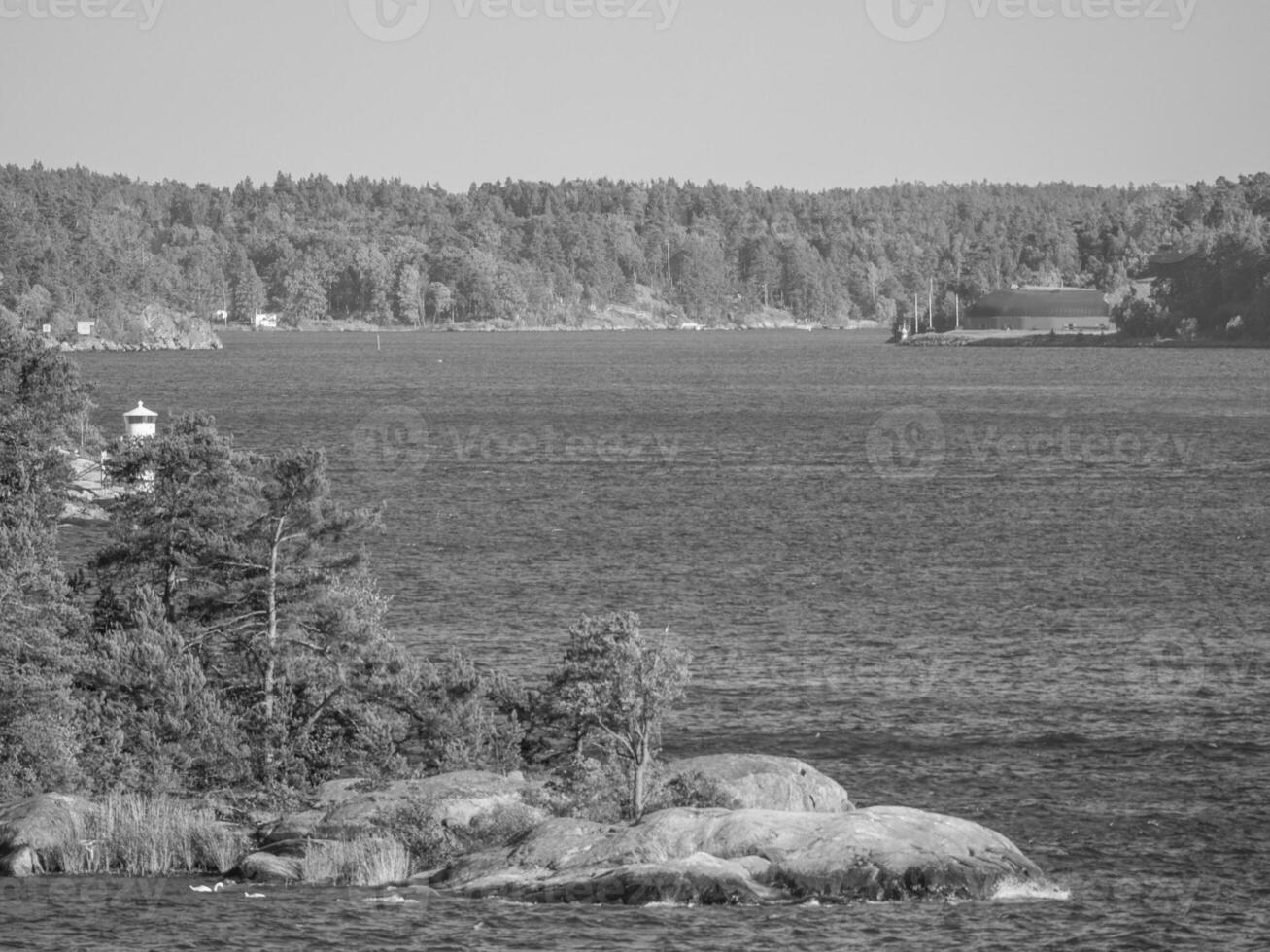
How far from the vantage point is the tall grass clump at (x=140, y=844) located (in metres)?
33.4

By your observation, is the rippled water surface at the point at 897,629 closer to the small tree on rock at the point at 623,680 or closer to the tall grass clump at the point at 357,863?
the tall grass clump at the point at 357,863

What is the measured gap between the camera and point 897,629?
2263 inches

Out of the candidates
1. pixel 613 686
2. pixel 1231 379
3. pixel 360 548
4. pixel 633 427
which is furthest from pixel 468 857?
pixel 1231 379

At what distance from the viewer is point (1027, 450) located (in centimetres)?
11988

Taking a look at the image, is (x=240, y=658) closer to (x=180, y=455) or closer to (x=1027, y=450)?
(x=180, y=455)

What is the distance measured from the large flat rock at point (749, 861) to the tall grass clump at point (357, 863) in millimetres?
988

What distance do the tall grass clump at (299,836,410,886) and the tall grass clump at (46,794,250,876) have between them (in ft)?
5.44

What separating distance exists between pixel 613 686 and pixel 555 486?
64585 mm

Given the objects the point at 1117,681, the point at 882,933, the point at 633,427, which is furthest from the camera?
the point at 633,427

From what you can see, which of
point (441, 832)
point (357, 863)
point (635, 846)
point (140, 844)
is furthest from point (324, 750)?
point (635, 846)

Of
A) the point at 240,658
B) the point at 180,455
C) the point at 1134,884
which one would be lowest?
the point at 1134,884
